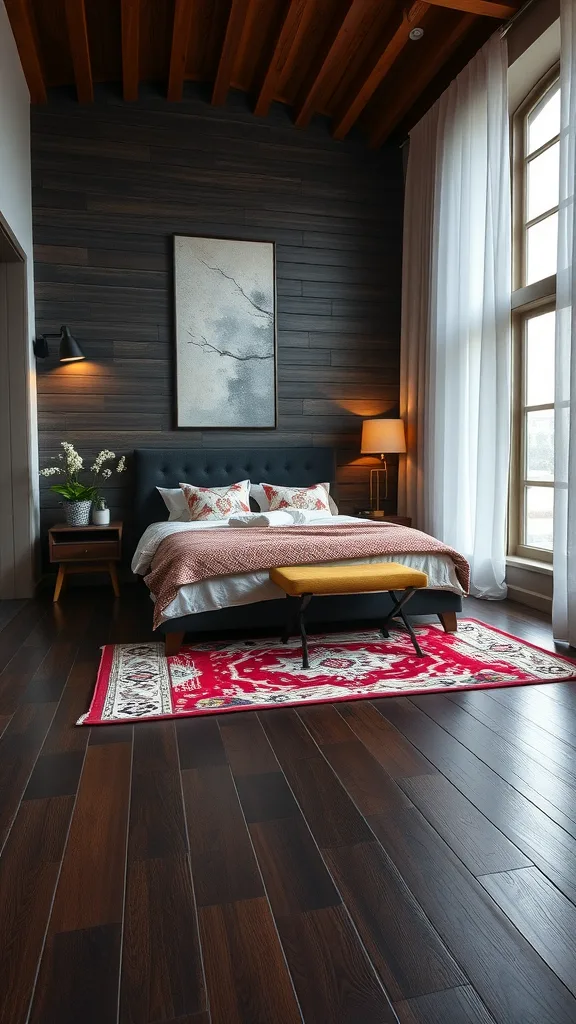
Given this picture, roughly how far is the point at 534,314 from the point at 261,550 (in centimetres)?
255

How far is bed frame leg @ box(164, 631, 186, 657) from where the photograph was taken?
322 cm

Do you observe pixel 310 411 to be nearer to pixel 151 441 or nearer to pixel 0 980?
pixel 151 441

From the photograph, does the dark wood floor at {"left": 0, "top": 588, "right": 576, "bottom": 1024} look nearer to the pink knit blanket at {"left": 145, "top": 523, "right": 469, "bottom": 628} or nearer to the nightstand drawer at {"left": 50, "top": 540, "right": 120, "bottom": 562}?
the pink knit blanket at {"left": 145, "top": 523, "right": 469, "bottom": 628}

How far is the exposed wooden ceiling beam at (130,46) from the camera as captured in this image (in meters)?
4.04

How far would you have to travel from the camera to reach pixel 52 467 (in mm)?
5066

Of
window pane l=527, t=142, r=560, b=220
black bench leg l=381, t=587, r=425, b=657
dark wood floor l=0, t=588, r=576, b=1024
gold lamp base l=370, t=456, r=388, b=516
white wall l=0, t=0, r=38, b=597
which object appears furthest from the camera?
gold lamp base l=370, t=456, r=388, b=516

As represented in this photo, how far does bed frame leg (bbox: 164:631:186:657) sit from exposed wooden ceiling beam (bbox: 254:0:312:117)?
381 centimetres

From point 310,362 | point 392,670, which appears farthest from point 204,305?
point 392,670

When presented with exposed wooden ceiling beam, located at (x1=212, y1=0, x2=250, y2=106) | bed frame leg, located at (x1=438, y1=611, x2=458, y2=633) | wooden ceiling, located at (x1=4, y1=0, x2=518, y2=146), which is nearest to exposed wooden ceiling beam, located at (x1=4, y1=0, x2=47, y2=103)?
wooden ceiling, located at (x1=4, y1=0, x2=518, y2=146)

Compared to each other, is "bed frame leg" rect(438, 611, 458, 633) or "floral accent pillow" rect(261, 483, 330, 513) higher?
"floral accent pillow" rect(261, 483, 330, 513)

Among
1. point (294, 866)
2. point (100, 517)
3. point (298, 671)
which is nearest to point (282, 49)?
point (100, 517)

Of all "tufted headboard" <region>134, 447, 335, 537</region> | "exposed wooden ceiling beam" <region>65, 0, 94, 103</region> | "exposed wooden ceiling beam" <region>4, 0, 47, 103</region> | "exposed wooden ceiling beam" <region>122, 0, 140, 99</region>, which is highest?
"exposed wooden ceiling beam" <region>122, 0, 140, 99</region>

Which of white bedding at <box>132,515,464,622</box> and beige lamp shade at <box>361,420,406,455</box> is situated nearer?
white bedding at <box>132,515,464,622</box>

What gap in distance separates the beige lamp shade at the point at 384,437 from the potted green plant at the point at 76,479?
1.90 m
